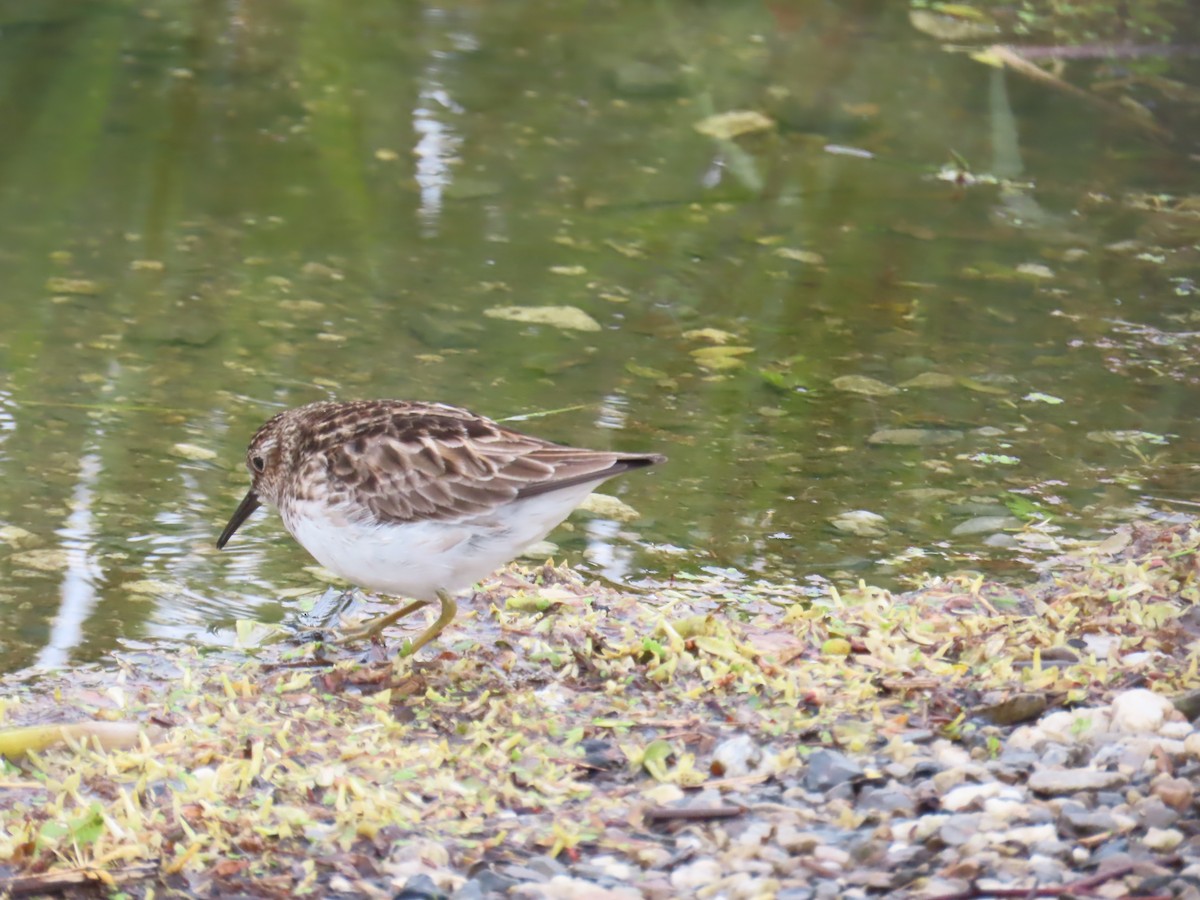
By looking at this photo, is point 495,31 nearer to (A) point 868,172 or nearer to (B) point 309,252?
(A) point 868,172

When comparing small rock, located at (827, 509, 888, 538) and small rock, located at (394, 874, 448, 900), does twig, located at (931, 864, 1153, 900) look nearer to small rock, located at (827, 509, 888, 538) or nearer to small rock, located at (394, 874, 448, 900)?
small rock, located at (394, 874, 448, 900)

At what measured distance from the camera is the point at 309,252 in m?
8.63

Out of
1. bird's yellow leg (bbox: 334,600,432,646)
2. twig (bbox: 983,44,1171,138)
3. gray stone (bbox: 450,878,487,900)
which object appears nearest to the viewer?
gray stone (bbox: 450,878,487,900)

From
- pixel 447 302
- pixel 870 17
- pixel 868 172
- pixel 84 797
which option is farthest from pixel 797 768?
pixel 870 17

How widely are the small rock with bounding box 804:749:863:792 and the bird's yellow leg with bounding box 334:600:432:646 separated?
162 centimetres

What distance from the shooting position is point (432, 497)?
16.6 ft

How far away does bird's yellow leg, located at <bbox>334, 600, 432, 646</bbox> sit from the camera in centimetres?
541

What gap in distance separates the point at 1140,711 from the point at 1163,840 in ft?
1.94

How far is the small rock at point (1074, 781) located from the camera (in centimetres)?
388

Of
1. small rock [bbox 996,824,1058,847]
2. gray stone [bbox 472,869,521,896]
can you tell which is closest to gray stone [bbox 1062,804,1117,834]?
small rock [bbox 996,824,1058,847]

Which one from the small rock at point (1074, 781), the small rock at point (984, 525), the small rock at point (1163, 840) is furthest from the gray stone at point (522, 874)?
the small rock at point (984, 525)

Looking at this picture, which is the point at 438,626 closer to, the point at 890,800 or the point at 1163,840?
the point at 890,800

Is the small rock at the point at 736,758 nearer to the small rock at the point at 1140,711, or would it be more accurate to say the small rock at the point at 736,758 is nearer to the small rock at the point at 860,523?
the small rock at the point at 1140,711

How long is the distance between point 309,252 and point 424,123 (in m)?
2.21
